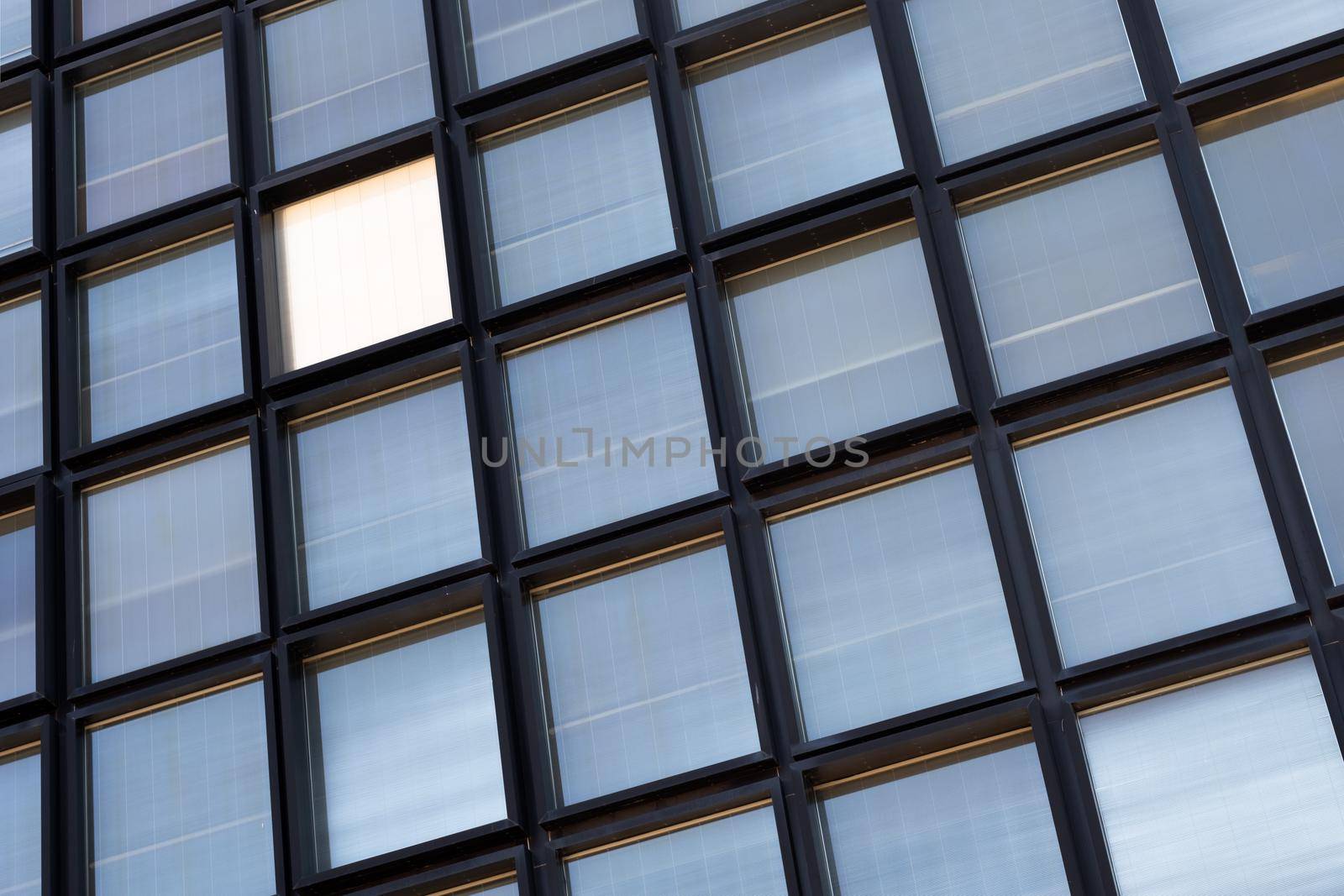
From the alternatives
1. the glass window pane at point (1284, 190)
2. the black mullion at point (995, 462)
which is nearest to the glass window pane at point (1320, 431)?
the glass window pane at point (1284, 190)

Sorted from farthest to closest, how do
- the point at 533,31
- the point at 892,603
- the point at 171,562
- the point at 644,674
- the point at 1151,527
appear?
the point at 533,31, the point at 171,562, the point at 644,674, the point at 892,603, the point at 1151,527

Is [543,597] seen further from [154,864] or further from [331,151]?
[331,151]

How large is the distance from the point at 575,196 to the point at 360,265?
2784 mm

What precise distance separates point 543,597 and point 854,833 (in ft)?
14.4

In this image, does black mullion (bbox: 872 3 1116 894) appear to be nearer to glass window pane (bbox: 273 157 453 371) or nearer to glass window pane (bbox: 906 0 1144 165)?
glass window pane (bbox: 906 0 1144 165)

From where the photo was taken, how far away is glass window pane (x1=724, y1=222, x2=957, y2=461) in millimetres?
22250

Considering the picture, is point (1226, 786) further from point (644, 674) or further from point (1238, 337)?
point (644, 674)

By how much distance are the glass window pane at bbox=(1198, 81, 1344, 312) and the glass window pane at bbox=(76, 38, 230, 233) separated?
40.4 ft

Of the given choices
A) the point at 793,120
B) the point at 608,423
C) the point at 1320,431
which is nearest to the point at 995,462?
the point at 1320,431

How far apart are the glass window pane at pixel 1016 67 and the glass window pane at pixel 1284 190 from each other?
4.46 feet

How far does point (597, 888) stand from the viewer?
68.8ft

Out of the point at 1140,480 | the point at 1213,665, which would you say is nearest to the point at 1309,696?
the point at 1213,665

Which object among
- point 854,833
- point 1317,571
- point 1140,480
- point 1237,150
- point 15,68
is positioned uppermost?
point 15,68

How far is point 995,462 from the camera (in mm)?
21375
